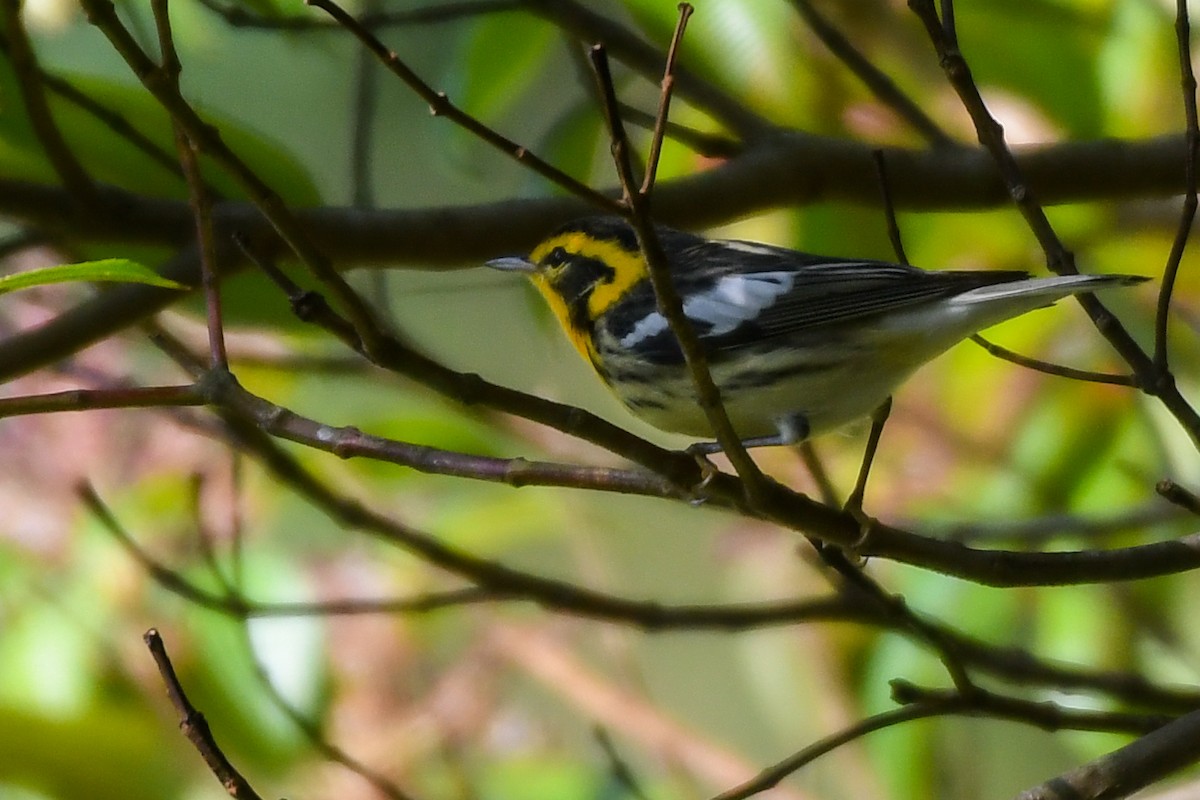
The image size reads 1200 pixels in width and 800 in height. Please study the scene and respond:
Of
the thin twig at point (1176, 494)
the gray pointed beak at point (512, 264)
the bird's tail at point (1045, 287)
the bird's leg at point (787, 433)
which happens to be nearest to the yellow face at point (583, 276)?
the gray pointed beak at point (512, 264)

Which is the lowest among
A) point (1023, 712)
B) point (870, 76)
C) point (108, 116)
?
point (1023, 712)

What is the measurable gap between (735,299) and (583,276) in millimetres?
196

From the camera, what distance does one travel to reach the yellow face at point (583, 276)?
127 cm

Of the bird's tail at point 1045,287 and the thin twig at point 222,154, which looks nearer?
the thin twig at point 222,154

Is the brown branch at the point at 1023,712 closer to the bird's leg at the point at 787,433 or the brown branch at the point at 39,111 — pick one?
the bird's leg at the point at 787,433

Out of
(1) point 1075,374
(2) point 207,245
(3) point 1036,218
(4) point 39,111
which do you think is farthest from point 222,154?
(1) point 1075,374

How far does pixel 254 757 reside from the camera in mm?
1646

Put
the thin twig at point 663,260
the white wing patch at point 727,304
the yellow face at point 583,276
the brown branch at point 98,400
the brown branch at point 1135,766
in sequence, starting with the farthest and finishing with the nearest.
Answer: the yellow face at point 583,276 < the white wing patch at point 727,304 < the brown branch at point 1135,766 < the brown branch at point 98,400 < the thin twig at point 663,260

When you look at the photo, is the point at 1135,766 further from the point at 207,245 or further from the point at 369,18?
the point at 369,18

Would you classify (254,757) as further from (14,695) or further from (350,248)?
(350,248)

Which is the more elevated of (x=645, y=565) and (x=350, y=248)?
(x=645, y=565)

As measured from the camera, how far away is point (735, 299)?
1.19 m

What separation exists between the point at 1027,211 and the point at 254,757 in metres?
1.27

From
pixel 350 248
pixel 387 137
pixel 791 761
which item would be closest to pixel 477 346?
pixel 387 137
